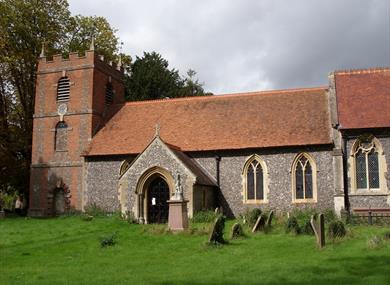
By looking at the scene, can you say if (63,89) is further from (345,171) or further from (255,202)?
(345,171)

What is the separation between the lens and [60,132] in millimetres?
29734

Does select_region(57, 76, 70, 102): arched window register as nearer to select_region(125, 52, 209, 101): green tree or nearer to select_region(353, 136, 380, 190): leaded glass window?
select_region(125, 52, 209, 101): green tree

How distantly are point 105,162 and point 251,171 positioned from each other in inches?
328

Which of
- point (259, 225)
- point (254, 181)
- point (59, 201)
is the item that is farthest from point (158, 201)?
point (59, 201)

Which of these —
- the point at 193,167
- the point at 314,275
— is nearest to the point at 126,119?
the point at 193,167

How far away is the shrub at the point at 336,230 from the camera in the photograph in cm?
1478

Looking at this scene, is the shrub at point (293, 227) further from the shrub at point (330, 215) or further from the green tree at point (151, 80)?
the green tree at point (151, 80)

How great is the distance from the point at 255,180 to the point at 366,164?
5442mm

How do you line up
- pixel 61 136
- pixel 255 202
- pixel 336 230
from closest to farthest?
1. pixel 336 230
2. pixel 255 202
3. pixel 61 136

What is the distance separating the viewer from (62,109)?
2984 cm

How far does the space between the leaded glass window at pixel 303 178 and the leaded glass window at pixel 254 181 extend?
1776 mm

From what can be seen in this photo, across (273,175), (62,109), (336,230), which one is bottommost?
(336,230)

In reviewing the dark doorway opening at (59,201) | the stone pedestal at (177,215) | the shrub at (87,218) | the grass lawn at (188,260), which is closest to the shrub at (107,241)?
the grass lawn at (188,260)

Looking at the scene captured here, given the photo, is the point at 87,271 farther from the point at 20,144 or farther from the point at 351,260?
the point at 20,144
